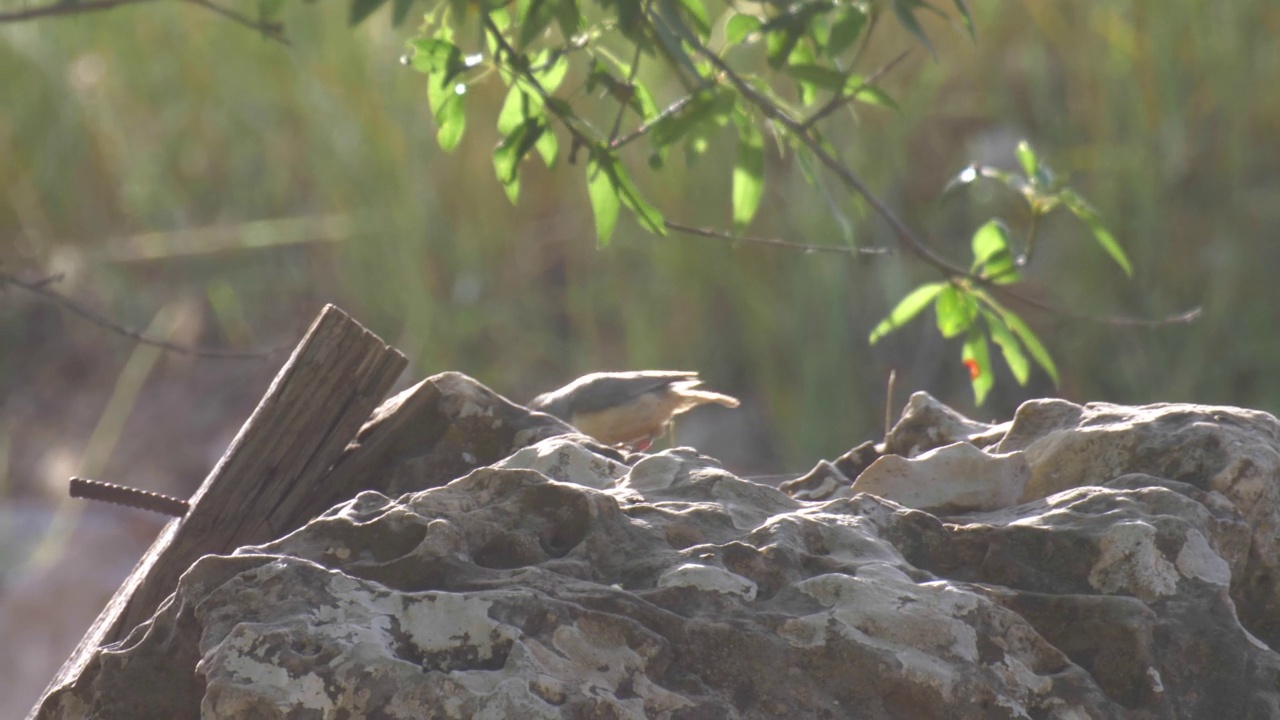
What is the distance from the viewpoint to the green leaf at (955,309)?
1.79 m

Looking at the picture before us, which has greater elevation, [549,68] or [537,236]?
[549,68]

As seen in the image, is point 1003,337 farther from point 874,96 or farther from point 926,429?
point 874,96

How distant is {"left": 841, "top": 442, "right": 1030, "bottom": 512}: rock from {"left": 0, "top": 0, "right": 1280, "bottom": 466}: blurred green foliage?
252 centimetres

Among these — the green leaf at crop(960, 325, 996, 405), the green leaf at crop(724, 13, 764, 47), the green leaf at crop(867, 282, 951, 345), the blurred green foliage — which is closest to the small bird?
the green leaf at crop(867, 282, 951, 345)

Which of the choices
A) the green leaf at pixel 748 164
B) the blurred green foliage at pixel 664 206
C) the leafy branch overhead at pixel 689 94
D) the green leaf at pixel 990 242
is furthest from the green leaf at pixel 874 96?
the blurred green foliage at pixel 664 206

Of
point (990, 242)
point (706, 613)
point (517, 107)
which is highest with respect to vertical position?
point (517, 107)

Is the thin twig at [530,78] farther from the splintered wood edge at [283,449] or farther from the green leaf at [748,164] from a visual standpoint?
the splintered wood edge at [283,449]

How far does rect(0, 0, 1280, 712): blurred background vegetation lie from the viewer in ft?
13.7

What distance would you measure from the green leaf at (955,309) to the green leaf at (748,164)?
317 millimetres

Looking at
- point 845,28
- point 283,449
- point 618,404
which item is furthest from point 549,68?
point 618,404

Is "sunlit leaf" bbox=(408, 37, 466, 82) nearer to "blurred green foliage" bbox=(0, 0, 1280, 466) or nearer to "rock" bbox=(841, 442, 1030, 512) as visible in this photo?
"rock" bbox=(841, 442, 1030, 512)

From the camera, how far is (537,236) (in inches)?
194

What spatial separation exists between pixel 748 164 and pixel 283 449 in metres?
0.63

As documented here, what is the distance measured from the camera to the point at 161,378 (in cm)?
549
